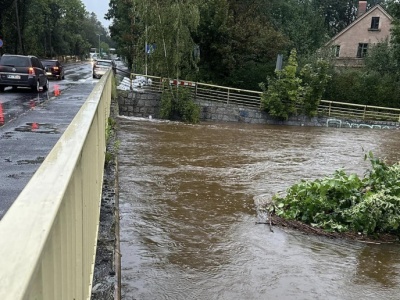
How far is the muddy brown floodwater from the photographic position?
4.68 m

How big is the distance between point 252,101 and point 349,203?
20.5 m

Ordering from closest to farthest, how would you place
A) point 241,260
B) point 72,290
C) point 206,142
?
point 72,290, point 241,260, point 206,142

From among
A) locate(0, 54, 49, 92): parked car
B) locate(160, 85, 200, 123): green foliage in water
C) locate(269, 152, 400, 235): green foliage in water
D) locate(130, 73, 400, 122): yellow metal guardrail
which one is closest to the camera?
locate(269, 152, 400, 235): green foliage in water

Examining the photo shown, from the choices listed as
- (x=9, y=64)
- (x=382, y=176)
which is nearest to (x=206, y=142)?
(x=382, y=176)

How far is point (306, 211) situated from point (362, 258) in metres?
1.41

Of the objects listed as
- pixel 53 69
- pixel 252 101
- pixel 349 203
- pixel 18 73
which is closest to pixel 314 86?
pixel 252 101

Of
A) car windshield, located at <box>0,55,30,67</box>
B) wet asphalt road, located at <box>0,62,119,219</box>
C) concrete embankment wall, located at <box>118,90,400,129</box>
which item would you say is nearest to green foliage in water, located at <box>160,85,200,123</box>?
concrete embankment wall, located at <box>118,90,400,129</box>

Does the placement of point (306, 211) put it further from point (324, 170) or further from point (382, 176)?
point (324, 170)

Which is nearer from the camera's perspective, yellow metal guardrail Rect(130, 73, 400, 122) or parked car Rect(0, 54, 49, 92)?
parked car Rect(0, 54, 49, 92)

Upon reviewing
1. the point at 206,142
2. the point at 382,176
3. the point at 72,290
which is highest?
the point at 72,290

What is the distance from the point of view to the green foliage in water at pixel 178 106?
2302 cm

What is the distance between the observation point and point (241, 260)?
A: 5.34 m

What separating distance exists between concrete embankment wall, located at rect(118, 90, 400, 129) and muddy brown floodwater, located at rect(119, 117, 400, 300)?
1275 cm

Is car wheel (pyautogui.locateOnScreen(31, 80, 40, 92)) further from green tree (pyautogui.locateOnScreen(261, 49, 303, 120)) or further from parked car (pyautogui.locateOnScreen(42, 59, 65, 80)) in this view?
green tree (pyautogui.locateOnScreen(261, 49, 303, 120))
